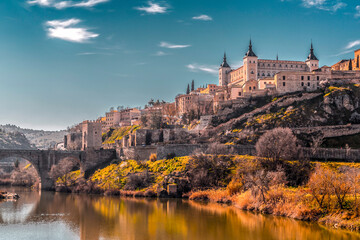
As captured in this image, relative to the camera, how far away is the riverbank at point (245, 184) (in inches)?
1523

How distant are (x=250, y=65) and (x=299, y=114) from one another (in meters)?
32.5

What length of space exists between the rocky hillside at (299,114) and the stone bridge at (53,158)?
70.4 feet

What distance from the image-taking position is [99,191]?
67188 millimetres

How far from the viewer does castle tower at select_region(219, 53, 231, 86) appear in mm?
126688

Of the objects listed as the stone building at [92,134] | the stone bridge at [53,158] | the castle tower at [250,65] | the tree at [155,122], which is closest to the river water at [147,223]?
the stone bridge at [53,158]

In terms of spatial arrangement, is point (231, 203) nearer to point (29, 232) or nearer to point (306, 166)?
point (306, 166)

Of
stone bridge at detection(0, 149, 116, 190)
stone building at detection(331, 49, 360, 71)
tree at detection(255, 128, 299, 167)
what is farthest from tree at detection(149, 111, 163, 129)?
stone building at detection(331, 49, 360, 71)

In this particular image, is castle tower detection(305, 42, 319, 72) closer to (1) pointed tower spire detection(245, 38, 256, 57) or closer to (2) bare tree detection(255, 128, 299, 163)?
(1) pointed tower spire detection(245, 38, 256, 57)

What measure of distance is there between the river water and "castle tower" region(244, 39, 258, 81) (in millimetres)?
61087

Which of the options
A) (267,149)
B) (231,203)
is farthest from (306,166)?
(231,203)

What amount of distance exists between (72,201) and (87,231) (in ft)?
73.2

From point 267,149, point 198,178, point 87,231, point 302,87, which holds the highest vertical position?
point 302,87

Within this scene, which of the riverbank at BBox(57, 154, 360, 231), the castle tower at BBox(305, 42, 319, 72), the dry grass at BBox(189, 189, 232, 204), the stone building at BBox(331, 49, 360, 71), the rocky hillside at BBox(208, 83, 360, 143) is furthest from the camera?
the castle tower at BBox(305, 42, 319, 72)

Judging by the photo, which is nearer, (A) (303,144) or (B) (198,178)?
(B) (198,178)
